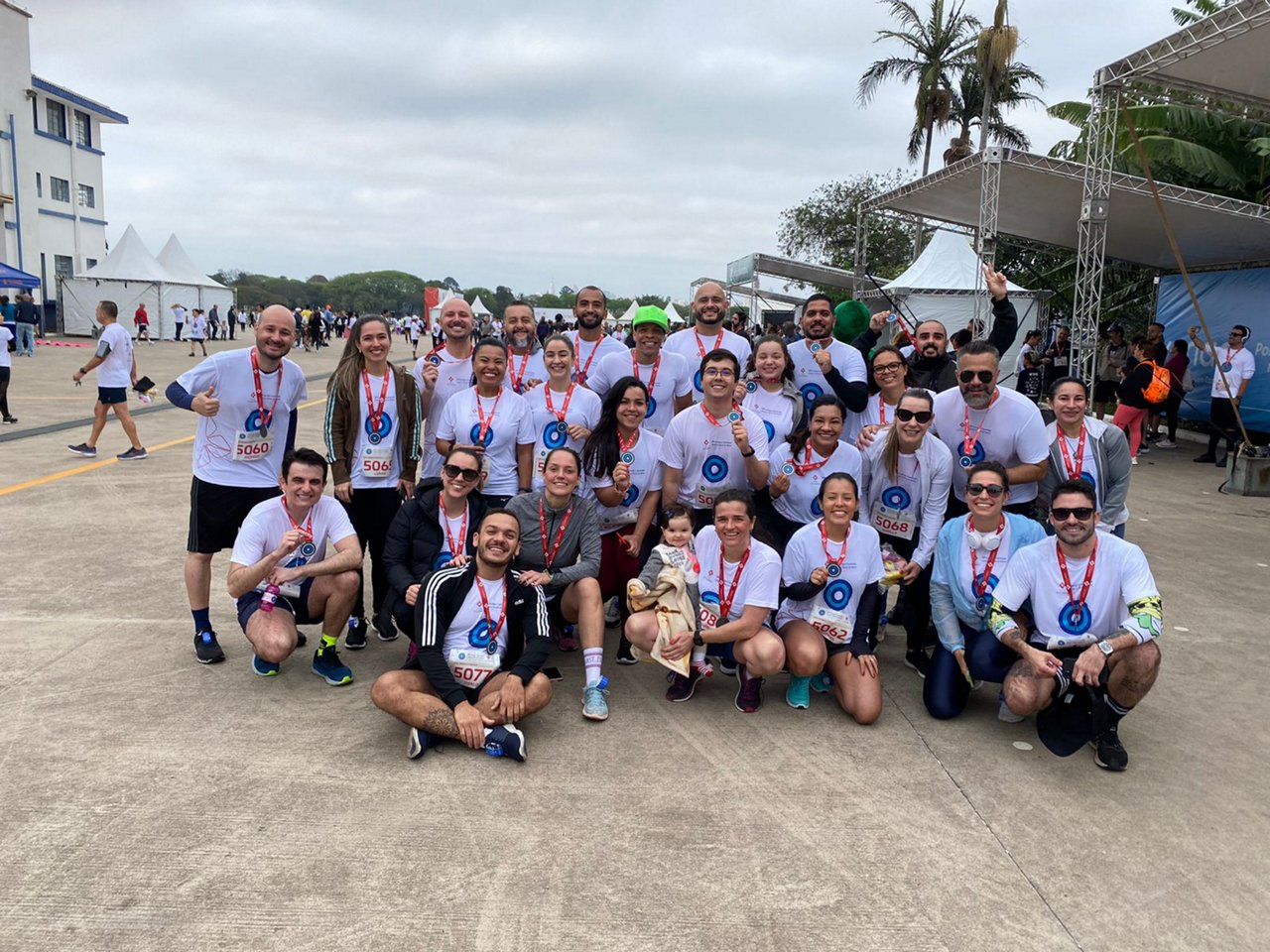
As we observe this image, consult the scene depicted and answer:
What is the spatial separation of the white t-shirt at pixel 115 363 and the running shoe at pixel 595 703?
810cm

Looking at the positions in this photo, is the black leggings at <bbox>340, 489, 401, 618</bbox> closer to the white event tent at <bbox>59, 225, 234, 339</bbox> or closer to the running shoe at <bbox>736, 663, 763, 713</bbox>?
the running shoe at <bbox>736, 663, 763, 713</bbox>

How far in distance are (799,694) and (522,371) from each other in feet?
8.73

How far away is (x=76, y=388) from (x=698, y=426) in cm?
1569

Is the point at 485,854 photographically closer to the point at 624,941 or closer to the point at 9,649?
the point at 624,941

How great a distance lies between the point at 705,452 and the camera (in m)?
4.77

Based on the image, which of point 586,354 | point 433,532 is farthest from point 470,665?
point 586,354

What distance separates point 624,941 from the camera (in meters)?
2.56

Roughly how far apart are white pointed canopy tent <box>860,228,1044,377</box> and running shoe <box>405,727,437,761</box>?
18.9m

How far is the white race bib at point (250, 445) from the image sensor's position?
458 centimetres

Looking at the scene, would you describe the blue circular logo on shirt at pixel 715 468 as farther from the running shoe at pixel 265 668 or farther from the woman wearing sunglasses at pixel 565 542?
the running shoe at pixel 265 668

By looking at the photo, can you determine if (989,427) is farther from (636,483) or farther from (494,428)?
(494,428)

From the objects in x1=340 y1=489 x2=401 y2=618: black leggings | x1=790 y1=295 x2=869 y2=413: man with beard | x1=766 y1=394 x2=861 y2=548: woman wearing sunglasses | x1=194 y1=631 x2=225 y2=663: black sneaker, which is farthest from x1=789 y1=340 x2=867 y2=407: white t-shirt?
x1=194 y1=631 x2=225 y2=663: black sneaker

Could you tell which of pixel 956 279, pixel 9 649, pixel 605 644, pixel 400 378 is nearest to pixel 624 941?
pixel 605 644

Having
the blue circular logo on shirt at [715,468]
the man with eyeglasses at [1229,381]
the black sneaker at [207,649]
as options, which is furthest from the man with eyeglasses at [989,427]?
the man with eyeglasses at [1229,381]
